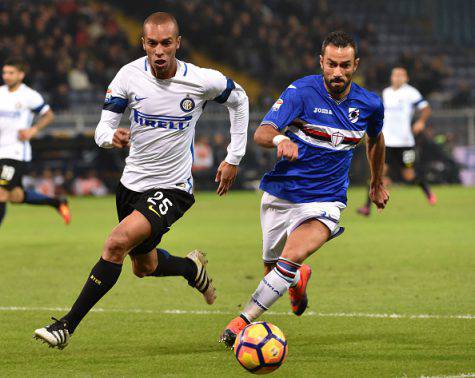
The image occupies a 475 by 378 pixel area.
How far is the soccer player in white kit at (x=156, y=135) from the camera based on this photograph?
699 cm

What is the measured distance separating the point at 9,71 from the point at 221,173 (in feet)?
25.5

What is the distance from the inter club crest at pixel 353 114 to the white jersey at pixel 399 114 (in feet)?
38.7

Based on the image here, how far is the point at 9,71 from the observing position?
14414mm

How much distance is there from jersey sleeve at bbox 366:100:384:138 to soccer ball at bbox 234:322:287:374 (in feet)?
6.28

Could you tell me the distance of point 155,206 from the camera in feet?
23.7

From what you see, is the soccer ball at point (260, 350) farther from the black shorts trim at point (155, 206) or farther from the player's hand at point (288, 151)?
the black shorts trim at point (155, 206)

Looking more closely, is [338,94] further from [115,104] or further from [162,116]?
[115,104]

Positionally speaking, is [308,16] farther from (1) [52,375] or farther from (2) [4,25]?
(1) [52,375]

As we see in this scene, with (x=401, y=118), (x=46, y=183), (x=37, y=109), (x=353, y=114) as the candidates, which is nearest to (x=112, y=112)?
(x=353, y=114)

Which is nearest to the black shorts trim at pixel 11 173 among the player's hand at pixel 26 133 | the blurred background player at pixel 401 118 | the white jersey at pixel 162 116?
the player's hand at pixel 26 133

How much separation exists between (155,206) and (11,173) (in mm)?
7280

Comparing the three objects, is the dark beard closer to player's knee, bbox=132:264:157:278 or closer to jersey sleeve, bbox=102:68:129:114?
jersey sleeve, bbox=102:68:129:114

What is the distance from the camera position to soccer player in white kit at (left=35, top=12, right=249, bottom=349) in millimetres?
6992

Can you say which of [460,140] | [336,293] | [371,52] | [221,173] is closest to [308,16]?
[371,52]
